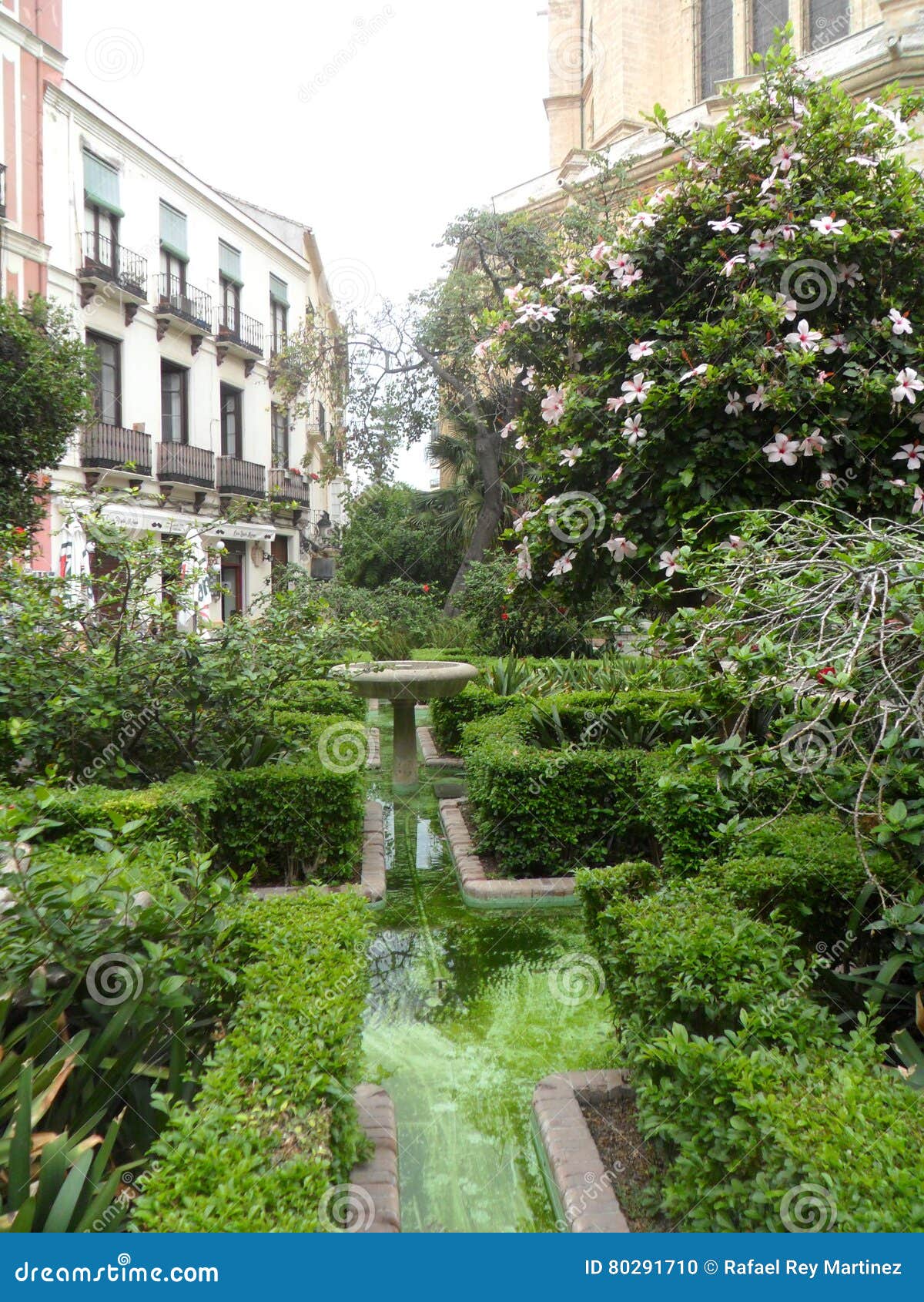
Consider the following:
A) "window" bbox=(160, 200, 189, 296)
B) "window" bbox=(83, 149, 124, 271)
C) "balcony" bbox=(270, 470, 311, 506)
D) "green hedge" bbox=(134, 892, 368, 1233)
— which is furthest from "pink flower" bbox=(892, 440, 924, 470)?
"balcony" bbox=(270, 470, 311, 506)

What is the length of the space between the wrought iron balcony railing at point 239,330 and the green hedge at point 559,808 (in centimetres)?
2120

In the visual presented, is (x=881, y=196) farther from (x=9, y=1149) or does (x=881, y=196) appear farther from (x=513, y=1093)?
(x=9, y=1149)

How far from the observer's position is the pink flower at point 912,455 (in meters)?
4.75

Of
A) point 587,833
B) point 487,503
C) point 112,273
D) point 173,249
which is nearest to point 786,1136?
point 587,833

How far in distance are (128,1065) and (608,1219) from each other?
135 centimetres

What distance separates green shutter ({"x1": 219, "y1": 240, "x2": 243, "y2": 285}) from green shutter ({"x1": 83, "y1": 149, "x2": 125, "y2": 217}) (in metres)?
5.03

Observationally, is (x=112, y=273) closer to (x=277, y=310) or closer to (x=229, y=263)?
(x=229, y=263)

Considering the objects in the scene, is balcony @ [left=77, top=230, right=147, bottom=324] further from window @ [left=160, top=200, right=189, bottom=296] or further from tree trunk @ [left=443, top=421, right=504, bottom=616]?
tree trunk @ [left=443, top=421, right=504, bottom=616]

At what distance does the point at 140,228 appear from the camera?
811 inches

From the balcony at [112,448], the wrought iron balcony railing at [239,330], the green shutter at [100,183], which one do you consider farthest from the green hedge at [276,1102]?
the wrought iron balcony railing at [239,330]

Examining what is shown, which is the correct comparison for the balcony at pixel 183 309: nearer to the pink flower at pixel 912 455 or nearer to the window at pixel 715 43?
the window at pixel 715 43

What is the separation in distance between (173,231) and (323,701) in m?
18.1

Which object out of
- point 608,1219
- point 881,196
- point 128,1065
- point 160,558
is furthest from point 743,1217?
point 881,196

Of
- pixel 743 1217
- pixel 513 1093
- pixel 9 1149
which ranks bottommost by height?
pixel 513 1093
